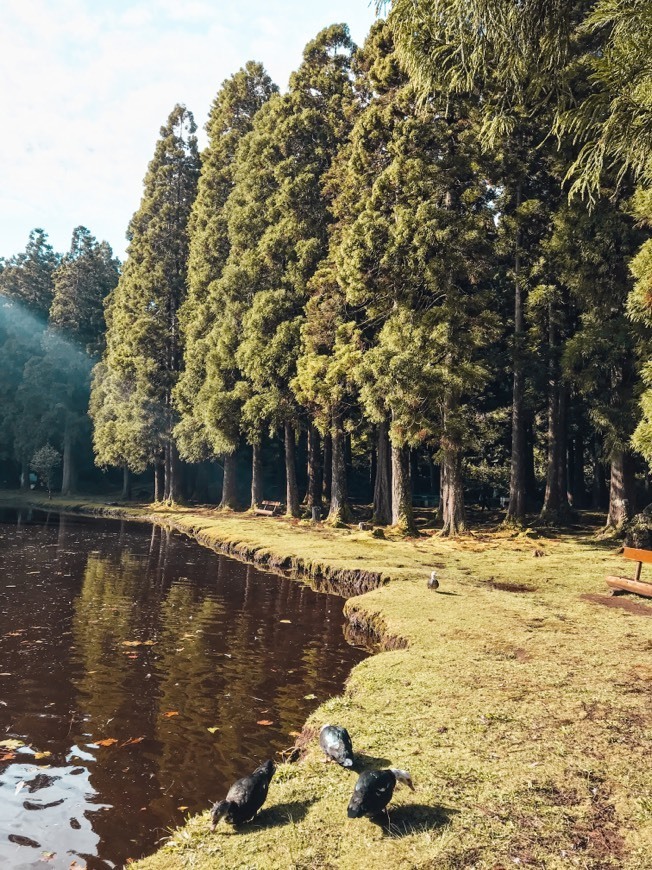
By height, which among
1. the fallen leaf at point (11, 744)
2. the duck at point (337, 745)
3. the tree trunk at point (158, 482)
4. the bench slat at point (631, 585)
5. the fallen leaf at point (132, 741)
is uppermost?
the tree trunk at point (158, 482)

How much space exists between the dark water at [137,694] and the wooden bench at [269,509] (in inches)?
660

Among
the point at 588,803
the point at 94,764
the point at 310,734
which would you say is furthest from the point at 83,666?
the point at 588,803

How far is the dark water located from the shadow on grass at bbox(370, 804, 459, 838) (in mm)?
1819

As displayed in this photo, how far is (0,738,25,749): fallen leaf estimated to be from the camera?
6469 mm

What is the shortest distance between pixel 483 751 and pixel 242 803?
215 cm

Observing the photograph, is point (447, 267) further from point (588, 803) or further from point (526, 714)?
point (588, 803)

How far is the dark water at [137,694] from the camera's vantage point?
5.31 meters

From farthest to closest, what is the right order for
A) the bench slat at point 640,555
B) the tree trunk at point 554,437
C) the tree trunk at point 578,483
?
the tree trunk at point 578,483 → the tree trunk at point 554,437 → the bench slat at point 640,555

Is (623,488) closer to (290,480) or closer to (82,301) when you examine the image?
(290,480)

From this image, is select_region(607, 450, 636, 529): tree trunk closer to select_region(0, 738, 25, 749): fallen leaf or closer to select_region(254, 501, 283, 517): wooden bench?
select_region(254, 501, 283, 517): wooden bench

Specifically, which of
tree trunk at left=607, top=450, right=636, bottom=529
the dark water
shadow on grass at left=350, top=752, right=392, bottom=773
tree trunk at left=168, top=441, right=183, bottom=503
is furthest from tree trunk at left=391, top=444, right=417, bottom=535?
tree trunk at left=168, top=441, right=183, bottom=503

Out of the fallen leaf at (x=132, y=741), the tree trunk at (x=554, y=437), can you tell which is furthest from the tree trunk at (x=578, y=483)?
the fallen leaf at (x=132, y=741)

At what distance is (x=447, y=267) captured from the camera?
2212 centimetres

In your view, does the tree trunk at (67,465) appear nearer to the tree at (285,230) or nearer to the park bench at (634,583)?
the tree at (285,230)
